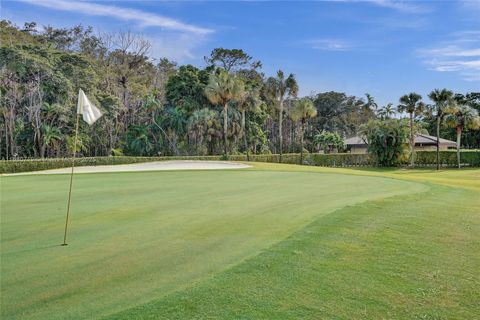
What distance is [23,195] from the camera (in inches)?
559

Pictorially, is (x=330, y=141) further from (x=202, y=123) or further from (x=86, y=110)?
(x=86, y=110)

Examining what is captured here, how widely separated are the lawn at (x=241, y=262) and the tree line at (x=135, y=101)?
35269 millimetres

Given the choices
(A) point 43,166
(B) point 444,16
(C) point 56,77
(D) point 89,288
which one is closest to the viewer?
(D) point 89,288

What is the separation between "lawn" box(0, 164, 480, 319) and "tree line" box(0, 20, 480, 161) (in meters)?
35.3

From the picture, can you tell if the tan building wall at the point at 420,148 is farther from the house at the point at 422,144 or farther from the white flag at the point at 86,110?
the white flag at the point at 86,110

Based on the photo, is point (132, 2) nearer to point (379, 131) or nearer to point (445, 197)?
point (445, 197)

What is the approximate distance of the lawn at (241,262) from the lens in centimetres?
445

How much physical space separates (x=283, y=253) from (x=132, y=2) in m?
11.1

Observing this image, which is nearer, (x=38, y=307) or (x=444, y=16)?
(x=38, y=307)

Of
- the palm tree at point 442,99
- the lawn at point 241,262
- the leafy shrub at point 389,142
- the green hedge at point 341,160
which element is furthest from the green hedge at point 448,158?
the lawn at point 241,262

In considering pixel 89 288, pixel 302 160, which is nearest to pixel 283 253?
pixel 89 288

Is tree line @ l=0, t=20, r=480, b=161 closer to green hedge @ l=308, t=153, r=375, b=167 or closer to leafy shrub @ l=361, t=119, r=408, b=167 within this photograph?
leafy shrub @ l=361, t=119, r=408, b=167

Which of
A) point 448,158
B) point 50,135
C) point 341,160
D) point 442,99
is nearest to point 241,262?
point 50,135

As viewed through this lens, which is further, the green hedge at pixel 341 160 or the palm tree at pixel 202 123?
the green hedge at pixel 341 160
